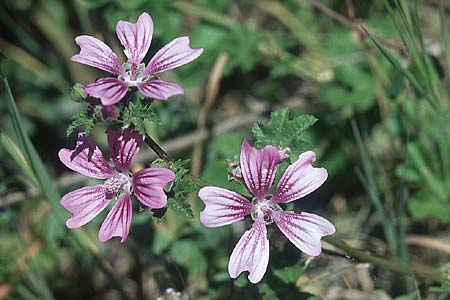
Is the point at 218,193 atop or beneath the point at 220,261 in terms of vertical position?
atop

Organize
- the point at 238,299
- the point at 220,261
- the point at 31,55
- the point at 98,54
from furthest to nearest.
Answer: the point at 31,55, the point at 220,261, the point at 238,299, the point at 98,54

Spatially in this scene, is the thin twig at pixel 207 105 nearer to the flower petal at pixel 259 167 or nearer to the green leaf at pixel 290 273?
the green leaf at pixel 290 273

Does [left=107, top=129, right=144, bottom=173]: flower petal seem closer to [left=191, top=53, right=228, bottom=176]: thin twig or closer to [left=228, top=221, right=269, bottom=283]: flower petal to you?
[left=228, top=221, right=269, bottom=283]: flower petal

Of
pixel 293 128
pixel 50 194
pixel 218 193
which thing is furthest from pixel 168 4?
pixel 218 193

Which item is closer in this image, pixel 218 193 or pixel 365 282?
pixel 218 193

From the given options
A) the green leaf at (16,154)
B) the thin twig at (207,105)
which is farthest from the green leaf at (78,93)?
the thin twig at (207,105)

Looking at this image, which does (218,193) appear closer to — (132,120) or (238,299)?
(132,120)

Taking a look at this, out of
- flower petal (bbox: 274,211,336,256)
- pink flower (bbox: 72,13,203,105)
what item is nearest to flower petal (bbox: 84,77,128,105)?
pink flower (bbox: 72,13,203,105)
